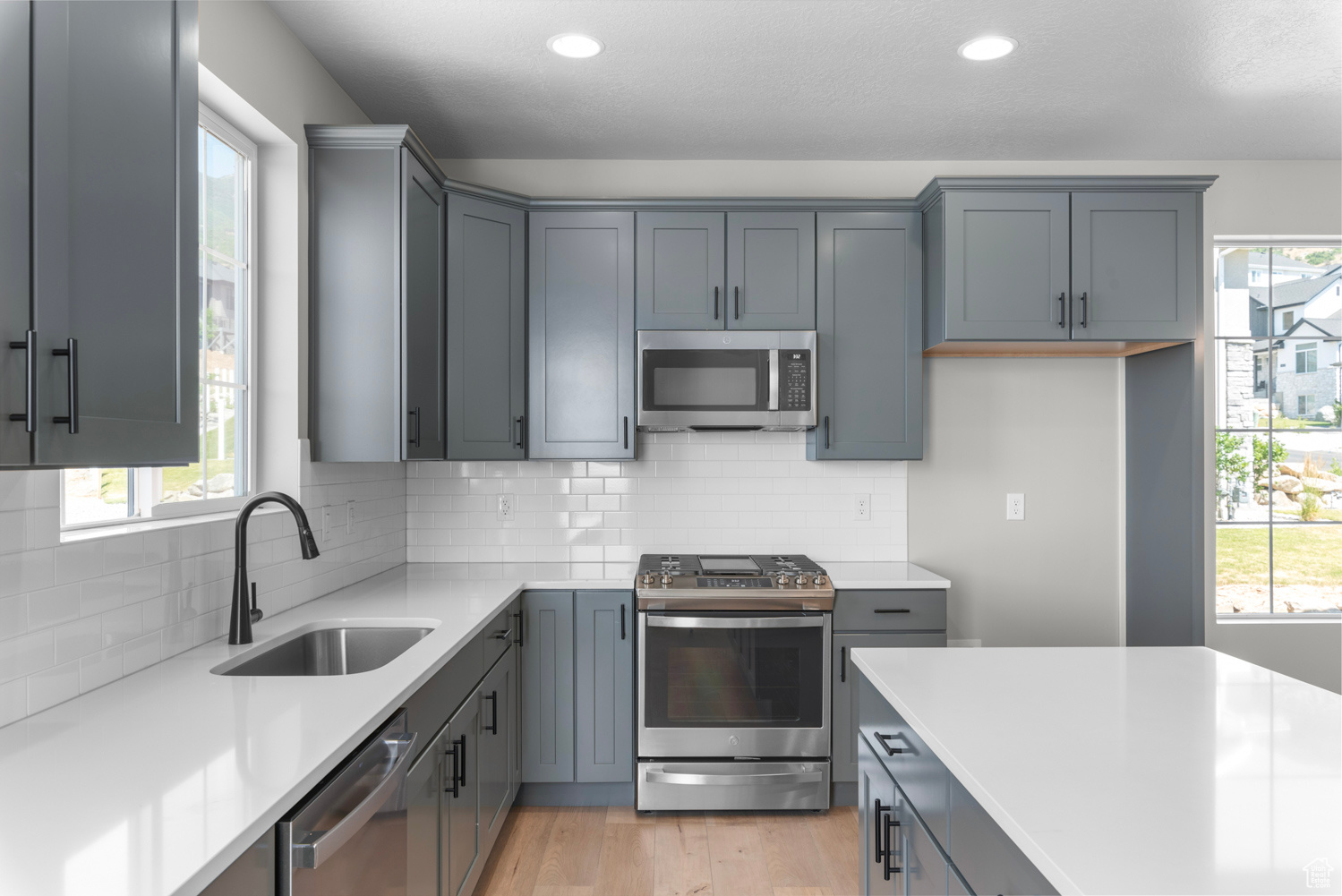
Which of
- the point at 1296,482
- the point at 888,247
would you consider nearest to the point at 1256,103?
the point at 888,247

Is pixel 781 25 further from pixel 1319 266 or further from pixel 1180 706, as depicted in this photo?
pixel 1319 266

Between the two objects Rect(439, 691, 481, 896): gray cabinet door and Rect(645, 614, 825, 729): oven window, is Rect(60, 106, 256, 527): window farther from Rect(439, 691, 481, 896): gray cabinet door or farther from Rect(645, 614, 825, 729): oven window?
Rect(645, 614, 825, 729): oven window

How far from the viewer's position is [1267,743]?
1.23 metres

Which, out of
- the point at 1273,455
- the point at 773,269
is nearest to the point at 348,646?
the point at 773,269

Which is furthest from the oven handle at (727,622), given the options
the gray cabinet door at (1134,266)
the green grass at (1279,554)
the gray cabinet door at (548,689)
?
the green grass at (1279,554)

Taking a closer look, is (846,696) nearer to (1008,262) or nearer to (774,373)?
(774,373)

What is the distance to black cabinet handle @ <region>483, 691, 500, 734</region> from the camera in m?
2.43

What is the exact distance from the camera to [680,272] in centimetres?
321

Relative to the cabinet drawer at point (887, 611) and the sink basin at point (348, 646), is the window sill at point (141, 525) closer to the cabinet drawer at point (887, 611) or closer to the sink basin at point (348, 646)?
the sink basin at point (348, 646)

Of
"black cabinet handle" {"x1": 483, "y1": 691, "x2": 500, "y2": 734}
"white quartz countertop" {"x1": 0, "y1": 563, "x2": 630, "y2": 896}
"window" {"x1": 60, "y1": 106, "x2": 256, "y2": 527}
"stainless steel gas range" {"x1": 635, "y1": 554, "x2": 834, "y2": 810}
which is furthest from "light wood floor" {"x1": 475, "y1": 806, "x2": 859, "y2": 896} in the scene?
"window" {"x1": 60, "y1": 106, "x2": 256, "y2": 527}

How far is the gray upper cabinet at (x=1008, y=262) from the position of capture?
3.04 m

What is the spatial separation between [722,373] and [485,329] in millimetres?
945

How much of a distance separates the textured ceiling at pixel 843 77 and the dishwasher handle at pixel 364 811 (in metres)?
1.96

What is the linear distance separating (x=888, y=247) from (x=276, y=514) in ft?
8.10
